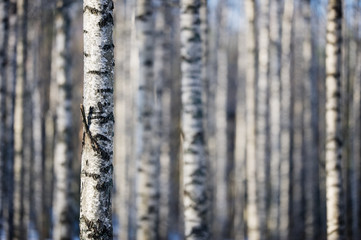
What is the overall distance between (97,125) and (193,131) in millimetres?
2429

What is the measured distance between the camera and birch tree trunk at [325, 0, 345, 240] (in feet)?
22.1

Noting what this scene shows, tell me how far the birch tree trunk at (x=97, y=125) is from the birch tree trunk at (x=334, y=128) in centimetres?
397

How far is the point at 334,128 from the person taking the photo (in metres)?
6.76

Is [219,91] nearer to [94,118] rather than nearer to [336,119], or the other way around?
[336,119]

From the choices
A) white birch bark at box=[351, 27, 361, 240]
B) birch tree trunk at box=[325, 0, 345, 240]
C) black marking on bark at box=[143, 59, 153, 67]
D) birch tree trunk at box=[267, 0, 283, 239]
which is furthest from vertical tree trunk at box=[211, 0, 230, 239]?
birch tree trunk at box=[325, 0, 345, 240]

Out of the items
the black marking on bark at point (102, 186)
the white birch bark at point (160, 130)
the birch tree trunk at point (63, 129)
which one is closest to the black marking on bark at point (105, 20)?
the black marking on bark at point (102, 186)

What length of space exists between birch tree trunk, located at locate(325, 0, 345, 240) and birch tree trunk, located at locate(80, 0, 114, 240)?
13.0 feet

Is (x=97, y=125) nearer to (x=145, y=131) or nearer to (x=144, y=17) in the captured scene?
(x=145, y=131)

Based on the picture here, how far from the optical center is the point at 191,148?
20.7ft

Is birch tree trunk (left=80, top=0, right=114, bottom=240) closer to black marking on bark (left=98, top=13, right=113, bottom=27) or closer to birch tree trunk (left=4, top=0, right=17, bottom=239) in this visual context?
black marking on bark (left=98, top=13, right=113, bottom=27)

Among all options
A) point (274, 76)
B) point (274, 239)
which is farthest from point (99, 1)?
point (274, 239)

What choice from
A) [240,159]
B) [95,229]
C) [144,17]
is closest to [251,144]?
[144,17]

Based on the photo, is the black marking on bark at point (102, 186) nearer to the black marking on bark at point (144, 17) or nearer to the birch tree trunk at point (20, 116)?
the black marking on bark at point (144, 17)

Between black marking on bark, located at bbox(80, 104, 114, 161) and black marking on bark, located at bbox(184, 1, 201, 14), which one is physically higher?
black marking on bark, located at bbox(184, 1, 201, 14)
